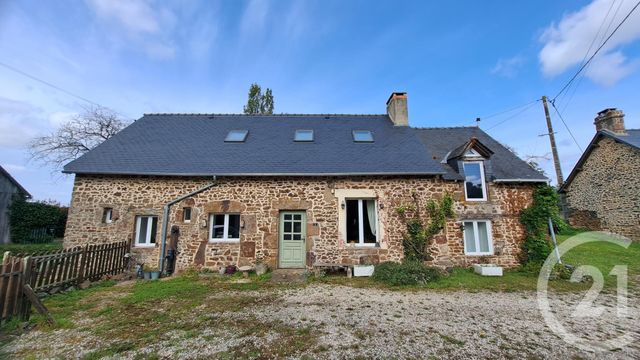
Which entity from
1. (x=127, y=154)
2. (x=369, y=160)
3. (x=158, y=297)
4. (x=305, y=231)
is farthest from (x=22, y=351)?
(x=369, y=160)

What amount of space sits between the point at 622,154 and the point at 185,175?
69.1 ft

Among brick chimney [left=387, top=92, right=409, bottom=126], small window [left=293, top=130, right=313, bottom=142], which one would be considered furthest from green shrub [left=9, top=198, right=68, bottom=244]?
brick chimney [left=387, top=92, right=409, bottom=126]

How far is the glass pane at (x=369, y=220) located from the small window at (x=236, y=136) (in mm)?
5597

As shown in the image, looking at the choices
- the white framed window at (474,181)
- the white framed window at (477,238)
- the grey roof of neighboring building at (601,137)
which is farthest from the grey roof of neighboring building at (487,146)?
the grey roof of neighboring building at (601,137)

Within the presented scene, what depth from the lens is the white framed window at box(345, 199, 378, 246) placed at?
28.9 ft

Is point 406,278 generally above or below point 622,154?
below

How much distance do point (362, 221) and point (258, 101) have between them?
16843 mm

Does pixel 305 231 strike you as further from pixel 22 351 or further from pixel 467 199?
pixel 22 351

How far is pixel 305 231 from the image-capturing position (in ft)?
28.8

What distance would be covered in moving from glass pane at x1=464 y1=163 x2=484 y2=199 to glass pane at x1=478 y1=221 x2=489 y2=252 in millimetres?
975

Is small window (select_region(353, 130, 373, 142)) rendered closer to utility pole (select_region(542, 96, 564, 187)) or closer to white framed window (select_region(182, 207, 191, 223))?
white framed window (select_region(182, 207, 191, 223))

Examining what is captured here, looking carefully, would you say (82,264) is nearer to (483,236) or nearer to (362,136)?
(362,136)

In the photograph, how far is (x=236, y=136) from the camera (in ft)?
36.3

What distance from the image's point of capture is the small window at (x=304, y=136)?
429 inches
